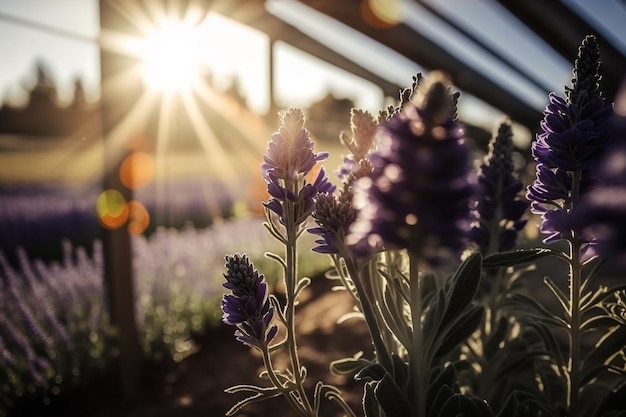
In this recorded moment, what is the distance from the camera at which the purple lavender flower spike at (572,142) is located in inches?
47.8

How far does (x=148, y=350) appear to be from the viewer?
358 centimetres

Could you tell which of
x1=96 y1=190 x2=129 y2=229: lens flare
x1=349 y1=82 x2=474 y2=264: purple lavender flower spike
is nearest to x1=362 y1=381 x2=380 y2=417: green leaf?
x1=349 y1=82 x2=474 y2=264: purple lavender flower spike

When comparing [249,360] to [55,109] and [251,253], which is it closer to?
[251,253]

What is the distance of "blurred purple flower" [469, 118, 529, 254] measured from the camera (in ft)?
5.62

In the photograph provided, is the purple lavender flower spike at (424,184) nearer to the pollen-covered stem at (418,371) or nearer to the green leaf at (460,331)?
the pollen-covered stem at (418,371)

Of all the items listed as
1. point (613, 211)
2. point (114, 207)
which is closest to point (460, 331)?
point (613, 211)

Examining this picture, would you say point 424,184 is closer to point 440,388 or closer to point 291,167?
point 291,167

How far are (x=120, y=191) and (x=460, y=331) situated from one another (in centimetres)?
232

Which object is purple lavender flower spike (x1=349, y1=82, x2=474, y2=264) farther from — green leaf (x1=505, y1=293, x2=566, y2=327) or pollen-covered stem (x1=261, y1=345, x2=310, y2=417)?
green leaf (x1=505, y1=293, x2=566, y2=327)

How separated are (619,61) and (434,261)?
6.23 meters

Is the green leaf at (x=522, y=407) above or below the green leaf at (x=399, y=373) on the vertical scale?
below

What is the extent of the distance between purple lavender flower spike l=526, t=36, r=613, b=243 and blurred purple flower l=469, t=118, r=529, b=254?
36cm

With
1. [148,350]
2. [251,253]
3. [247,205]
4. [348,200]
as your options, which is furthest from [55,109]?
[348,200]

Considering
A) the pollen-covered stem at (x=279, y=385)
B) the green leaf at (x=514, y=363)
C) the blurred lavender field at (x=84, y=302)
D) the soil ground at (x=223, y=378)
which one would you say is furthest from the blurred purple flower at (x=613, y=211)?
the blurred lavender field at (x=84, y=302)
